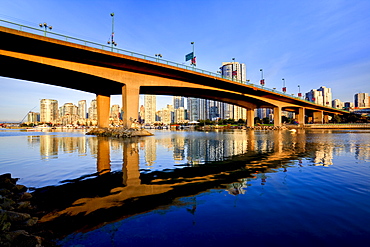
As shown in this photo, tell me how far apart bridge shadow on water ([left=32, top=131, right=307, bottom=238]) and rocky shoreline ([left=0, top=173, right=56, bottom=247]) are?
0.83 ft

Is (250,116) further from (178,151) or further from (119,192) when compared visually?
(119,192)

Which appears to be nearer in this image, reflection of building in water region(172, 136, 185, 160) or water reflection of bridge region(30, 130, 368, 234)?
water reflection of bridge region(30, 130, 368, 234)

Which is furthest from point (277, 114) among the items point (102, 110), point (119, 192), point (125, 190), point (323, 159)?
point (119, 192)

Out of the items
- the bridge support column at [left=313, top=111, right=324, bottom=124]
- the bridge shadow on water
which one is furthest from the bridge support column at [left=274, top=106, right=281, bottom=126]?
the bridge shadow on water

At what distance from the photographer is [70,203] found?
699 cm

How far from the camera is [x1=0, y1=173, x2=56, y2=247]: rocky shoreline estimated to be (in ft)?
13.7

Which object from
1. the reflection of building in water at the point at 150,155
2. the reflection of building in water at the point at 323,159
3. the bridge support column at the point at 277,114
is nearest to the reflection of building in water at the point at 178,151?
the reflection of building in water at the point at 150,155

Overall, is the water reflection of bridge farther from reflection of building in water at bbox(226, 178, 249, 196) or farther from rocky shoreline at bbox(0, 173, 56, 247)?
rocky shoreline at bbox(0, 173, 56, 247)

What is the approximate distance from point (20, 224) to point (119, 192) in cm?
338

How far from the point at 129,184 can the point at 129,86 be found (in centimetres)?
3574

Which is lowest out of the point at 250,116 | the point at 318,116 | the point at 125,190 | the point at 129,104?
the point at 125,190

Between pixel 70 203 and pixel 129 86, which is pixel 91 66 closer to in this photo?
pixel 129 86

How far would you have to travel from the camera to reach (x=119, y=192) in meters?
8.12

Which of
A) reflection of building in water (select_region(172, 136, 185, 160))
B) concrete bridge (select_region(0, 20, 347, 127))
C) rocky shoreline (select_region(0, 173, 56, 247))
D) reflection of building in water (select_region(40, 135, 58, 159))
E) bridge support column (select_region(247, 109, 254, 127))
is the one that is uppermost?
concrete bridge (select_region(0, 20, 347, 127))
